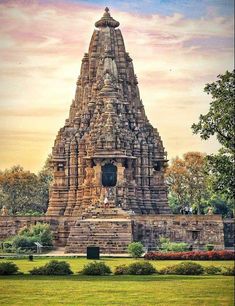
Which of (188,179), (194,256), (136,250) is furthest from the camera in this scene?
(188,179)

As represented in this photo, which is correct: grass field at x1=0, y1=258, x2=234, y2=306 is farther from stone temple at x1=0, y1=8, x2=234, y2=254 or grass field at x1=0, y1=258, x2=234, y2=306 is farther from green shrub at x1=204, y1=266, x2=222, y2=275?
stone temple at x1=0, y1=8, x2=234, y2=254

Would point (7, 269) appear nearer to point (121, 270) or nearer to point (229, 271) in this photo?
point (121, 270)

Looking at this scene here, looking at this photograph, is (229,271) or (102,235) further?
(102,235)

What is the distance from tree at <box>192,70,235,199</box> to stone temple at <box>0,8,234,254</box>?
12.4m

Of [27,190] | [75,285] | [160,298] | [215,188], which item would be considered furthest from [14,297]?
[27,190]

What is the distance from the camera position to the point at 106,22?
149 feet

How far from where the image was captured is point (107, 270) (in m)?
22.0

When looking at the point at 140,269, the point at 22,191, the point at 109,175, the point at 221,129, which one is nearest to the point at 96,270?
the point at 140,269

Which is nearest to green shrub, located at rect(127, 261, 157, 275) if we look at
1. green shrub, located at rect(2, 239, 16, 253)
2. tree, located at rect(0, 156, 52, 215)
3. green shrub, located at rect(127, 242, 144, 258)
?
green shrub, located at rect(127, 242, 144, 258)

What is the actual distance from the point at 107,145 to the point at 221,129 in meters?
18.5

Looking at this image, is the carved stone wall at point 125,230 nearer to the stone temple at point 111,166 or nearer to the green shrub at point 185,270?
the stone temple at point 111,166

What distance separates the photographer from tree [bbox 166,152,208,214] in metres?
54.1

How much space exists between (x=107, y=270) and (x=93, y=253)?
6436mm

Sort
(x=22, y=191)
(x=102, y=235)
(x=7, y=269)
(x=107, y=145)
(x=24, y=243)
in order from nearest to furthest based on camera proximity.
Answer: (x=7, y=269) < (x=24, y=243) < (x=102, y=235) < (x=107, y=145) < (x=22, y=191)
